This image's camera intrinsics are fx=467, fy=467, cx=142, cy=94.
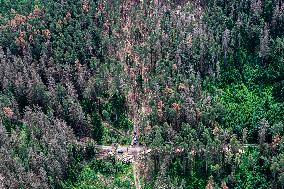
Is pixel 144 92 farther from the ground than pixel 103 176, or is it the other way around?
pixel 144 92

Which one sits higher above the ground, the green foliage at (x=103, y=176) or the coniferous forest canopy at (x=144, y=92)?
the coniferous forest canopy at (x=144, y=92)

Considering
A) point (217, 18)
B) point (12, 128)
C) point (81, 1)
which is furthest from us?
point (81, 1)

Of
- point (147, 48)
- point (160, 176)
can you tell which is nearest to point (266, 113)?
point (160, 176)

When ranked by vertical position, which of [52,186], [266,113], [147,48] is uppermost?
[147,48]

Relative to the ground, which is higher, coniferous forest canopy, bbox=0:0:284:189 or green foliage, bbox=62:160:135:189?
coniferous forest canopy, bbox=0:0:284:189

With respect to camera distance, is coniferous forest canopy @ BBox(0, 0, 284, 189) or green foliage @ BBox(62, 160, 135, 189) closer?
coniferous forest canopy @ BBox(0, 0, 284, 189)

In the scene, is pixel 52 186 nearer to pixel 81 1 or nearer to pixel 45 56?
pixel 45 56

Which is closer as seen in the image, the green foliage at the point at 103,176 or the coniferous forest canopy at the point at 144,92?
the coniferous forest canopy at the point at 144,92

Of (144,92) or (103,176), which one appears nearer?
(103,176)
